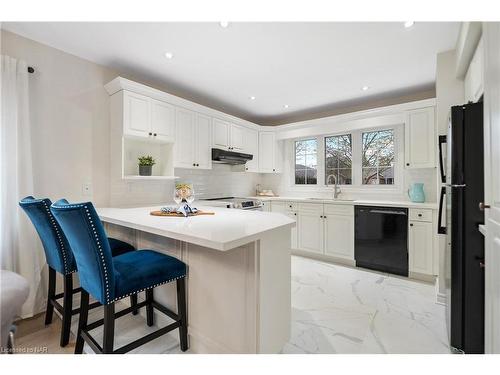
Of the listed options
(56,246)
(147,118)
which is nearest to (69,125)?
(147,118)

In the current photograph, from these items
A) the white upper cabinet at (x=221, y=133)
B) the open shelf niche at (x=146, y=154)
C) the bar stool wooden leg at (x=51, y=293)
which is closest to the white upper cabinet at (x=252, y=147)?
the white upper cabinet at (x=221, y=133)

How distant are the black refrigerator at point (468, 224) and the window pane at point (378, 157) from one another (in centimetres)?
233

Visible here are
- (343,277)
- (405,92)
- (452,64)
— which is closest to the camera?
(452,64)

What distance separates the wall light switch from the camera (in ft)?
8.17

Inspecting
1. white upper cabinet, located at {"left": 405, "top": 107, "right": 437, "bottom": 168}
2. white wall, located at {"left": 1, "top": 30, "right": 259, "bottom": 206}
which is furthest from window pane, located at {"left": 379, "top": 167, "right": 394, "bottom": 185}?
white wall, located at {"left": 1, "top": 30, "right": 259, "bottom": 206}

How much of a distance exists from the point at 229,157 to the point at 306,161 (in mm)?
1629

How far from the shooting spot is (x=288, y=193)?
4.72m

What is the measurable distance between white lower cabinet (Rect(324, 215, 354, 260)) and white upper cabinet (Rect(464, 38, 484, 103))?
6.02ft

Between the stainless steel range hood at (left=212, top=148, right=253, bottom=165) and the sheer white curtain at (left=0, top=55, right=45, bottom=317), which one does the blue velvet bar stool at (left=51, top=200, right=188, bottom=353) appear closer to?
the sheer white curtain at (left=0, top=55, right=45, bottom=317)

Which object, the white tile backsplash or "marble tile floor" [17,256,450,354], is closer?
"marble tile floor" [17,256,450,354]

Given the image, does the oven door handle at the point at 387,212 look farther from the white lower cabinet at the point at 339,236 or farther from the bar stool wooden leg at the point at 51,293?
the bar stool wooden leg at the point at 51,293
